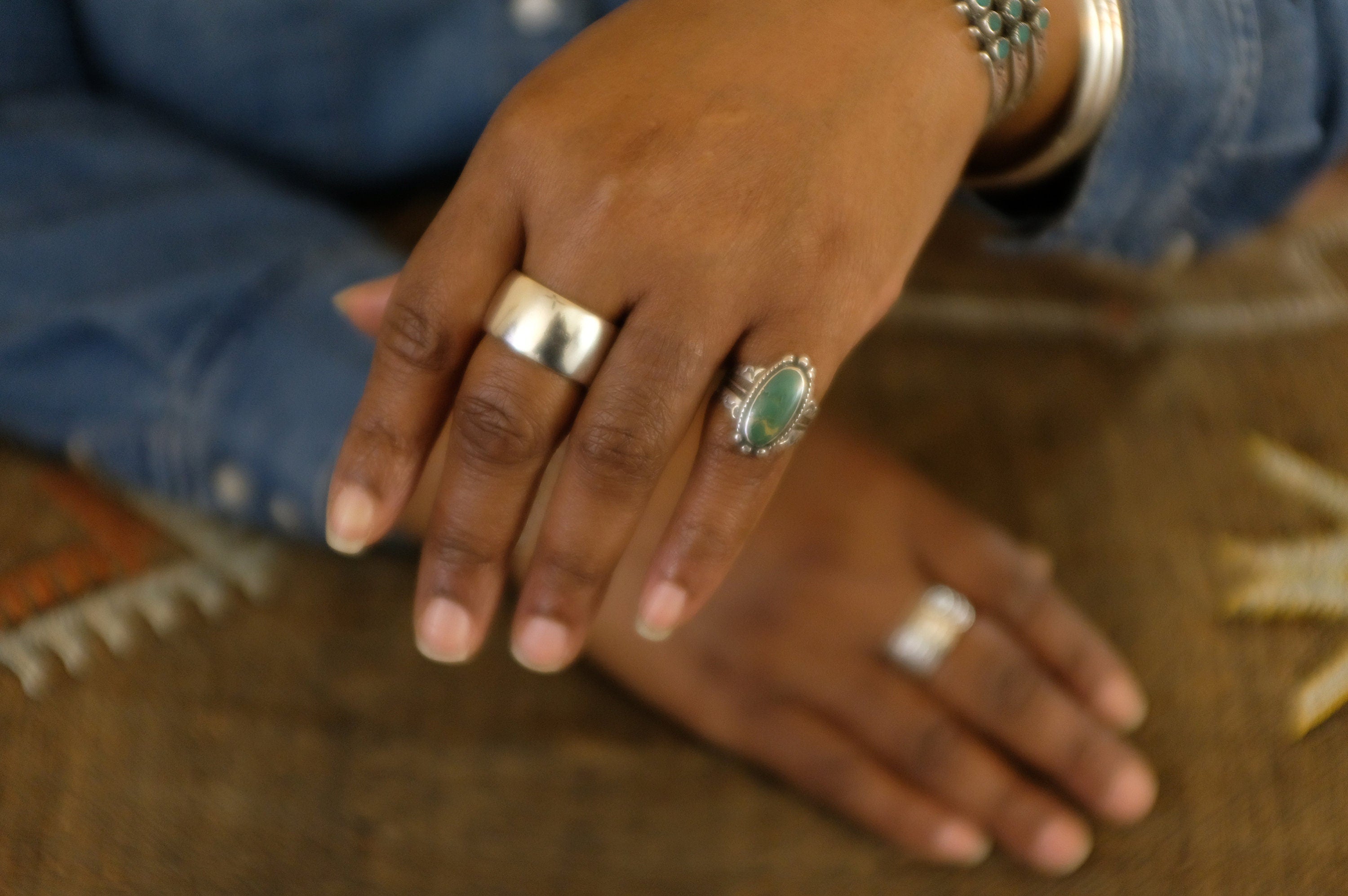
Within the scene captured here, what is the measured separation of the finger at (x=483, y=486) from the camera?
0.52 metres

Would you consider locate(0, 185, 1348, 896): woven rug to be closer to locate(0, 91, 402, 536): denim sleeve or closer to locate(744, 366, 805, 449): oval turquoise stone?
locate(0, 91, 402, 536): denim sleeve

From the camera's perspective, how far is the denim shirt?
740 millimetres

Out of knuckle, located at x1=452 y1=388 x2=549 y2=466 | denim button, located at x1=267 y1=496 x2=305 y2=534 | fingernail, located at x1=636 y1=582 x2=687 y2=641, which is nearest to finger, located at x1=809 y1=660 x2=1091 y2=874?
fingernail, located at x1=636 y1=582 x2=687 y2=641

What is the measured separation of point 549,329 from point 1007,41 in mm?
353

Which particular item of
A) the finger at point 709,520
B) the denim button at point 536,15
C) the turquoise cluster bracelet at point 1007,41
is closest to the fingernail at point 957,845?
the finger at point 709,520

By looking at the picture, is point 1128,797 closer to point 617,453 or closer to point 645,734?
point 645,734

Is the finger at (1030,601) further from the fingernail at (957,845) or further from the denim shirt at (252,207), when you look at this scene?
the denim shirt at (252,207)

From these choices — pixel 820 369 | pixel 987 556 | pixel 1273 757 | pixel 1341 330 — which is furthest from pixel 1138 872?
pixel 1341 330

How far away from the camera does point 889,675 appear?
73cm

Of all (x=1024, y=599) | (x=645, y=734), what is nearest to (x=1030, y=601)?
(x=1024, y=599)

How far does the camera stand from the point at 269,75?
2.94 feet

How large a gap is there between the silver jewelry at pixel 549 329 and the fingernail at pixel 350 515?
12cm

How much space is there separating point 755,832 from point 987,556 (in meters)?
0.28

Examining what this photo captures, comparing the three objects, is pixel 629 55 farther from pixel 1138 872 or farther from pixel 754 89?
pixel 1138 872
